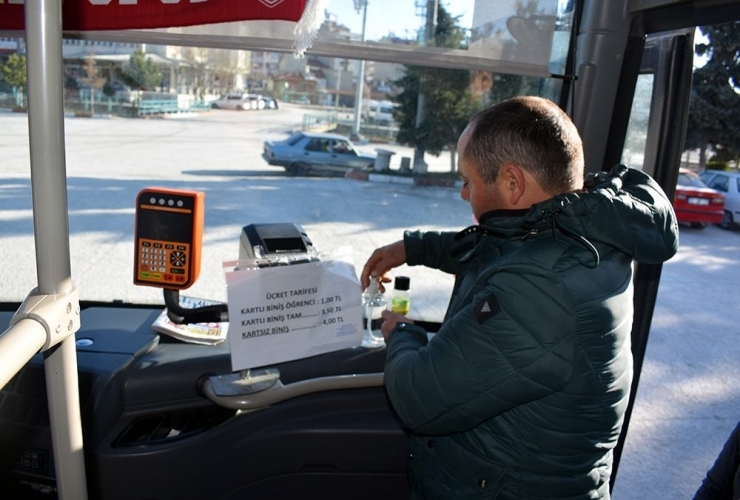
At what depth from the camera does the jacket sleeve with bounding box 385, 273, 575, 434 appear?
130 cm

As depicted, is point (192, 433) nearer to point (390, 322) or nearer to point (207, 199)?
point (207, 199)

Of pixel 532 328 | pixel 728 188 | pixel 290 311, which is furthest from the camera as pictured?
pixel 728 188

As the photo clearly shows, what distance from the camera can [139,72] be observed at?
223 centimetres

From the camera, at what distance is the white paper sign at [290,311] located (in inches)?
73.9

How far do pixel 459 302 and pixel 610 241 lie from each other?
0.36 meters

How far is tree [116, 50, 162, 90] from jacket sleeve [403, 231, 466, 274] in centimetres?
106

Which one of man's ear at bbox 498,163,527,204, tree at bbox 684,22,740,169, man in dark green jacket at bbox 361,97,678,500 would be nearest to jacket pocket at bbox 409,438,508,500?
man in dark green jacket at bbox 361,97,678,500

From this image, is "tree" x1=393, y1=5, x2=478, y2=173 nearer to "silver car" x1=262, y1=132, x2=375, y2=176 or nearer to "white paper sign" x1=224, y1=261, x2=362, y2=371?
"silver car" x1=262, y1=132, x2=375, y2=176

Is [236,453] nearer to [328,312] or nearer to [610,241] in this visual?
[328,312]

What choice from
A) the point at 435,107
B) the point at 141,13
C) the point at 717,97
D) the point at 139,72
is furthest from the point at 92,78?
the point at 717,97

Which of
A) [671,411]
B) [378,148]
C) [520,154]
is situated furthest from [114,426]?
[671,411]

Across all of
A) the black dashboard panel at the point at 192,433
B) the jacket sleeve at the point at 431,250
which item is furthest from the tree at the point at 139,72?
the jacket sleeve at the point at 431,250

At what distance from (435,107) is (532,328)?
1353 millimetres

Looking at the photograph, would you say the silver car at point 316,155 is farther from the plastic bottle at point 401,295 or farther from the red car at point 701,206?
the red car at point 701,206
